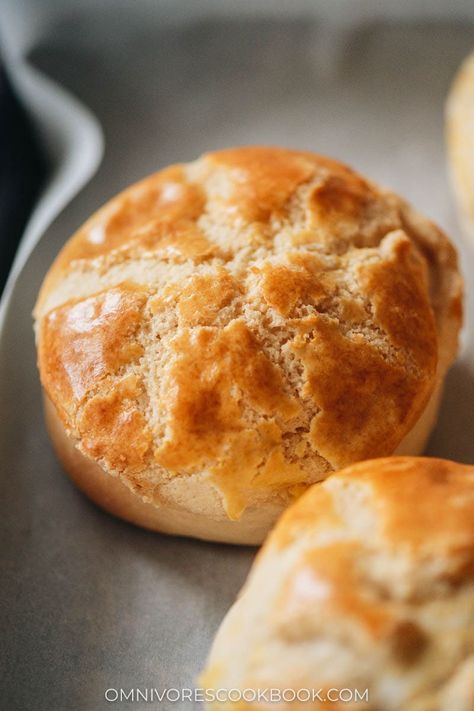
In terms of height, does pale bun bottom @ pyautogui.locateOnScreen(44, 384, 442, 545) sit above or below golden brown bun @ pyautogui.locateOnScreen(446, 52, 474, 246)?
below

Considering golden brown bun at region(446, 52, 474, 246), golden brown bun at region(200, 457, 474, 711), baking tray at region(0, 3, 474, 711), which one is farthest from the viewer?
golden brown bun at region(446, 52, 474, 246)

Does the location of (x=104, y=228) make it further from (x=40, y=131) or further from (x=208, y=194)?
(x=40, y=131)

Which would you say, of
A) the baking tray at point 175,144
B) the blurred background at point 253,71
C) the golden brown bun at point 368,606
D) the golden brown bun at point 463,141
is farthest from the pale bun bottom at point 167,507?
the blurred background at point 253,71

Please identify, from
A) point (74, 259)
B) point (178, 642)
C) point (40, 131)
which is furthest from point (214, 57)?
point (178, 642)

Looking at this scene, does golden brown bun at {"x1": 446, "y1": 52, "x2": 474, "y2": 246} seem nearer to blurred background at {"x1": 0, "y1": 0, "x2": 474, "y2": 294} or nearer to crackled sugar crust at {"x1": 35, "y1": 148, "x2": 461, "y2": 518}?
blurred background at {"x1": 0, "y1": 0, "x2": 474, "y2": 294}

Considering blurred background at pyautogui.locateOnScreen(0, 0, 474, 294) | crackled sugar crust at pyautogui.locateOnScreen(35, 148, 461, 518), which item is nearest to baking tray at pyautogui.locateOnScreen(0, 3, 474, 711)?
blurred background at pyautogui.locateOnScreen(0, 0, 474, 294)

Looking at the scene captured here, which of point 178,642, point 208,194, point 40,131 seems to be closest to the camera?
point 178,642
